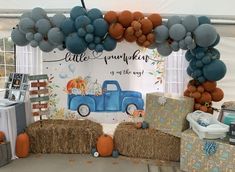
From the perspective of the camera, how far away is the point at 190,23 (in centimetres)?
323

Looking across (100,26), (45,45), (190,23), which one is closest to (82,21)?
(100,26)

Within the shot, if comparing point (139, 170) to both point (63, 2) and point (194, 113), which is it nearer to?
point (194, 113)

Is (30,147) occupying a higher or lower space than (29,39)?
lower

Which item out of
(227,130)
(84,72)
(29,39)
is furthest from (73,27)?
(227,130)

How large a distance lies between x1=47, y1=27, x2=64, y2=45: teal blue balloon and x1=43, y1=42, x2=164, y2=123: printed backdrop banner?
1061 millimetres

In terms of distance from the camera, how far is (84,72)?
4430 mm

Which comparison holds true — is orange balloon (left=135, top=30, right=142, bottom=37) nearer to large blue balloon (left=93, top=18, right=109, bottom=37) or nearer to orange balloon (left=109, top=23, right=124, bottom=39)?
orange balloon (left=109, top=23, right=124, bottom=39)

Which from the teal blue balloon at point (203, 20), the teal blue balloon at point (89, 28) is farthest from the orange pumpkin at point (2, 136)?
the teal blue balloon at point (203, 20)

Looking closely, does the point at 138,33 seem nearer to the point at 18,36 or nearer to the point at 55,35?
the point at 55,35

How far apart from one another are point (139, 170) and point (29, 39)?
2191mm

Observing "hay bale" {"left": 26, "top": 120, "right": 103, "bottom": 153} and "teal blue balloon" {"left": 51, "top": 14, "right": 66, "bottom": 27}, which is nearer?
"teal blue balloon" {"left": 51, "top": 14, "right": 66, "bottom": 27}

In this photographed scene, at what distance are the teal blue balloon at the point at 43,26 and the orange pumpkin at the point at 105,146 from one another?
5.33ft

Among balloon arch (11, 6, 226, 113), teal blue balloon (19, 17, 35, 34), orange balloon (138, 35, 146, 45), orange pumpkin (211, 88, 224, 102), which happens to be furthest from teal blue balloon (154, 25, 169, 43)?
teal blue balloon (19, 17, 35, 34)

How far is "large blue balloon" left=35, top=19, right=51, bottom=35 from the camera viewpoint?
10.9 feet
